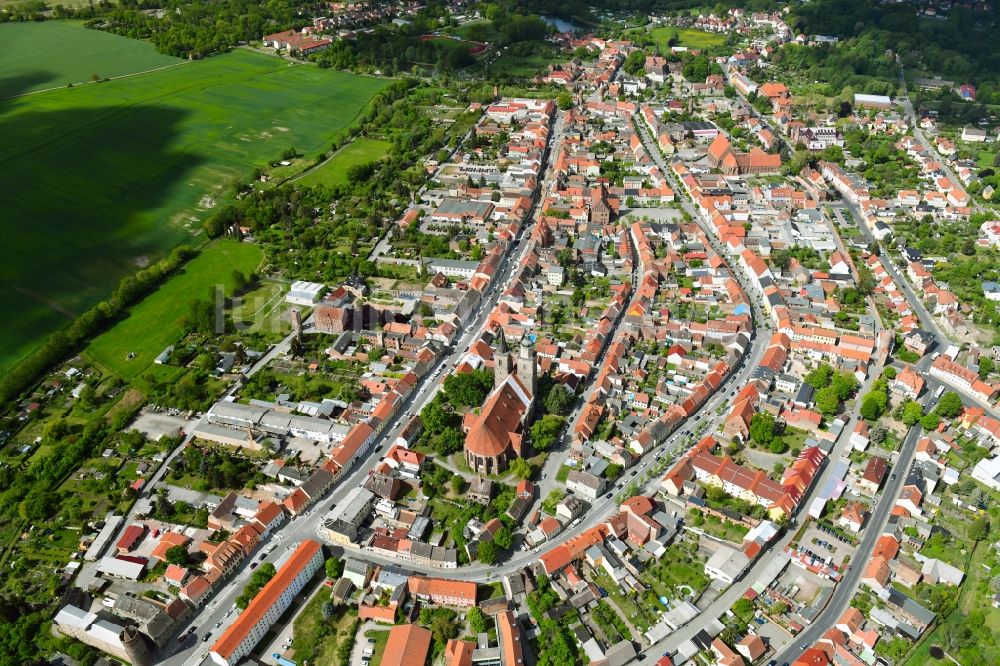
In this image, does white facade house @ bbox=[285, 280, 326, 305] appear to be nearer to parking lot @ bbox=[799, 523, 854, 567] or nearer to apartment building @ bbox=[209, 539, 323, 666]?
apartment building @ bbox=[209, 539, 323, 666]

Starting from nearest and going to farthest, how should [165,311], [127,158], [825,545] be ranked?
[825,545] → [165,311] → [127,158]

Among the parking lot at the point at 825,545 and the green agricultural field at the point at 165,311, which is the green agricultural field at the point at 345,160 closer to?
the green agricultural field at the point at 165,311

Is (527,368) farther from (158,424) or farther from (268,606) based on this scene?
(158,424)

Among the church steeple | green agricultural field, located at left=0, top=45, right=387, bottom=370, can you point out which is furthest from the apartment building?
green agricultural field, located at left=0, top=45, right=387, bottom=370

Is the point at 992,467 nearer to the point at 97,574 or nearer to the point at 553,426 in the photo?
the point at 553,426

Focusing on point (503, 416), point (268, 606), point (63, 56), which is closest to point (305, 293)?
point (503, 416)

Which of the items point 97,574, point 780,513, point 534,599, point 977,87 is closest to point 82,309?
point 97,574

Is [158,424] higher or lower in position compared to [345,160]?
lower
